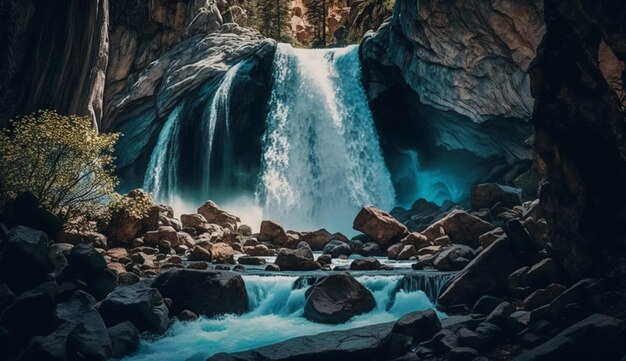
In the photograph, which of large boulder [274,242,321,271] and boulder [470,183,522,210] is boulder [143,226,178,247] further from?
boulder [470,183,522,210]

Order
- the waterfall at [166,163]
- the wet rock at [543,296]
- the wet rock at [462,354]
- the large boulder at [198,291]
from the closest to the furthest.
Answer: the wet rock at [462,354] < the wet rock at [543,296] < the large boulder at [198,291] < the waterfall at [166,163]

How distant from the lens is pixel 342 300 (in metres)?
13.7

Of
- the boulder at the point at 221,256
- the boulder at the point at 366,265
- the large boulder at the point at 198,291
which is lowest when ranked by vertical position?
the large boulder at the point at 198,291

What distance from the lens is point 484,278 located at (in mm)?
13484

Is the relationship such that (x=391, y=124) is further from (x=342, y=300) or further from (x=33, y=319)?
(x=33, y=319)

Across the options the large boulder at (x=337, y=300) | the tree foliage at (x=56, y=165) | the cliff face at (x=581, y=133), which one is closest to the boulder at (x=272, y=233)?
the tree foliage at (x=56, y=165)

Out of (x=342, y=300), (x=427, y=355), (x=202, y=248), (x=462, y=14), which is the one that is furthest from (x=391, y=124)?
(x=427, y=355)

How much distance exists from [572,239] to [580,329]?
13.5 feet

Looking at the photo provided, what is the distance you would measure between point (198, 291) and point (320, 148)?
23.2 meters

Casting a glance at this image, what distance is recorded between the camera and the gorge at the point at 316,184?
11.0m

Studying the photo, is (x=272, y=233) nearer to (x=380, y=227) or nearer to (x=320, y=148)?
(x=380, y=227)

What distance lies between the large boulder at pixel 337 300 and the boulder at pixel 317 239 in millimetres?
10952

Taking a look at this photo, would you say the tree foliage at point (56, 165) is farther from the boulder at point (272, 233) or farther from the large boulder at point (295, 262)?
the boulder at point (272, 233)

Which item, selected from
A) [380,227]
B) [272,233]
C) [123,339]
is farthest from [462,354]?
[272,233]
